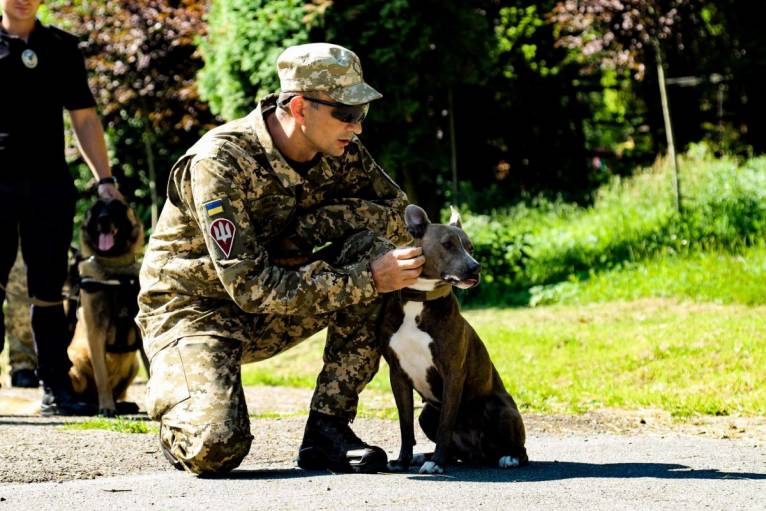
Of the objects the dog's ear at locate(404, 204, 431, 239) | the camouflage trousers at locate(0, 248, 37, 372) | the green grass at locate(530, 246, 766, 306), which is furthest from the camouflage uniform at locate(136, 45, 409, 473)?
the green grass at locate(530, 246, 766, 306)

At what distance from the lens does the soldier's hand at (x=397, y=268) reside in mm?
4492

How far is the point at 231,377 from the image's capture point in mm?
4691

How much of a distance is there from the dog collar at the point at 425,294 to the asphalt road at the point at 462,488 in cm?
73

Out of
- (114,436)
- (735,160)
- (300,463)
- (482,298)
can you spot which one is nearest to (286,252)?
(300,463)

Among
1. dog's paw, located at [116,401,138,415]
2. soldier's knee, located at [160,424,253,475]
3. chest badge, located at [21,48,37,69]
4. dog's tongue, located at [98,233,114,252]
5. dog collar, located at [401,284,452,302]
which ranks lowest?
dog's paw, located at [116,401,138,415]

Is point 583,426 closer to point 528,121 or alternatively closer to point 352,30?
point 352,30

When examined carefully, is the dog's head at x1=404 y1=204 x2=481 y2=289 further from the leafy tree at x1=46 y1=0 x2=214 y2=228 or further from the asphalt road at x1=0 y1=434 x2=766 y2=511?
the leafy tree at x1=46 y1=0 x2=214 y2=228

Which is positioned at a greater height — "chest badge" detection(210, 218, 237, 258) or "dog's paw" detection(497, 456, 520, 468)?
"chest badge" detection(210, 218, 237, 258)

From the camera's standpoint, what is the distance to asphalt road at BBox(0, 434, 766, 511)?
3.91 m

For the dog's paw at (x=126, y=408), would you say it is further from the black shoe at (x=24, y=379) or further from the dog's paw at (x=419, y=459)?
the dog's paw at (x=419, y=459)

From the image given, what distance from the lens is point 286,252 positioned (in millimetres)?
4965

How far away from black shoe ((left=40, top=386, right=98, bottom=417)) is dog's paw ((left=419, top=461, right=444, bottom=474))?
9.54 feet

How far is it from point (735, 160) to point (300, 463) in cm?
995

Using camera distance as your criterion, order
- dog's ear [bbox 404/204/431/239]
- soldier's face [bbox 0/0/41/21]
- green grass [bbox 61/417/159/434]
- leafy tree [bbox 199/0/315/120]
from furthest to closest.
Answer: leafy tree [bbox 199/0/315/120] → soldier's face [bbox 0/0/41/21] → green grass [bbox 61/417/159/434] → dog's ear [bbox 404/204/431/239]
